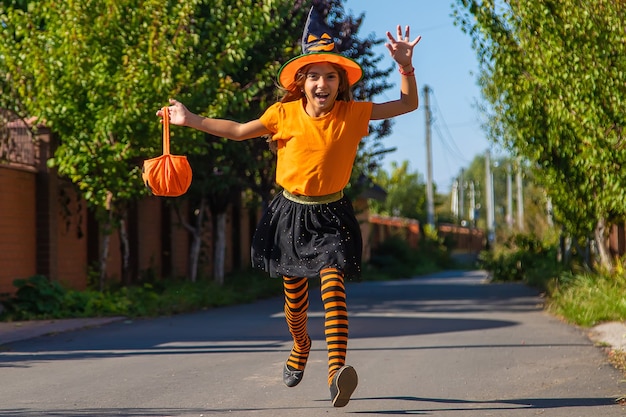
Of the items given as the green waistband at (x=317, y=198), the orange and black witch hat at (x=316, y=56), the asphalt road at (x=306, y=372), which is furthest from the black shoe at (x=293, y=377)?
the orange and black witch hat at (x=316, y=56)

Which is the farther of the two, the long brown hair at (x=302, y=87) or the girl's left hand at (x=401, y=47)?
the long brown hair at (x=302, y=87)

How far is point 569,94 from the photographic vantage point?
12.0 m

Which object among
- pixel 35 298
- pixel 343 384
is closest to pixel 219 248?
pixel 35 298

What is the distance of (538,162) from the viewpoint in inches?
603

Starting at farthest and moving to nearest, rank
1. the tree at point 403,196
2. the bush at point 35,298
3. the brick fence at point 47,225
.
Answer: the tree at point 403,196
the brick fence at point 47,225
the bush at point 35,298

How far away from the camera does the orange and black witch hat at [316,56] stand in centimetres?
607

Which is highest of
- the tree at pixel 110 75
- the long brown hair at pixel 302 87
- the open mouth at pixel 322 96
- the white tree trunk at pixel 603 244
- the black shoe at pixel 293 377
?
the tree at pixel 110 75

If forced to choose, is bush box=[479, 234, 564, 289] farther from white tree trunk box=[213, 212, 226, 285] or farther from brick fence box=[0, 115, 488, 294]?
brick fence box=[0, 115, 488, 294]

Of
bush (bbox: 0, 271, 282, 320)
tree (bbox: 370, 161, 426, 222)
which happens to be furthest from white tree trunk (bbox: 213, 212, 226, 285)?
tree (bbox: 370, 161, 426, 222)

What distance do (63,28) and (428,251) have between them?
1272 inches

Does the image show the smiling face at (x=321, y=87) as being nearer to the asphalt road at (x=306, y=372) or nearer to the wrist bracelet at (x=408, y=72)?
the wrist bracelet at (x=408, y=72)

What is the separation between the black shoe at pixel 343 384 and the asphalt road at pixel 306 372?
0.34 m

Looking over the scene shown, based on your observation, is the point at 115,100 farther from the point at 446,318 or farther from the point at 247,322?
the point at 446,318

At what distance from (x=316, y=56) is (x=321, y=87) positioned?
0.18 m
